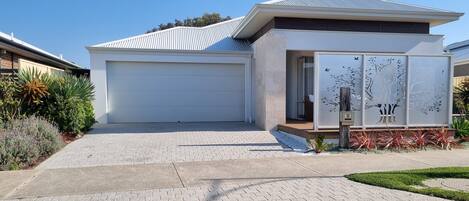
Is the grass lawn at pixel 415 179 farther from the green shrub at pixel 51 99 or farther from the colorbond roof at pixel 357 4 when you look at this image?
the green shrub at pixel 51 99

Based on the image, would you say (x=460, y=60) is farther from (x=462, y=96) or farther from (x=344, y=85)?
(x=344, y=85)

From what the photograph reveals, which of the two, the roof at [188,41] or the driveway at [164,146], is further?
the roof at [188,41]

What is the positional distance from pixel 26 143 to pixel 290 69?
401 inches

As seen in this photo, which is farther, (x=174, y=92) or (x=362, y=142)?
(x=174, y=92)

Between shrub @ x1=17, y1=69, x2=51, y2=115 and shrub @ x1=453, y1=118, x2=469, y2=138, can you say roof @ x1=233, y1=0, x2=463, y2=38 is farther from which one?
shrub @ x1=17, y1=69, x2=51, y2=115

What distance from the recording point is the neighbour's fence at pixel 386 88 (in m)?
11.1

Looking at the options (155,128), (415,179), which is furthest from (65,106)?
(415,179)

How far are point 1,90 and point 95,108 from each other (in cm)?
456

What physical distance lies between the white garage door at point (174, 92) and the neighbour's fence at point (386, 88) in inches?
237

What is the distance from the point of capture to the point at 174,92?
16312mm

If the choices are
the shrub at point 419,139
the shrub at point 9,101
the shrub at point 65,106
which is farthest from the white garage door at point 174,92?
the shrub at point 419,139

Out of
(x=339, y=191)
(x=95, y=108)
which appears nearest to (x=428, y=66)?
(x=339, y=191)

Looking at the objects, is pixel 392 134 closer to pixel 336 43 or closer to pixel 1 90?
pixel 336 43

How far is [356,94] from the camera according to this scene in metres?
11.3
